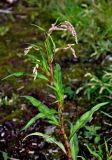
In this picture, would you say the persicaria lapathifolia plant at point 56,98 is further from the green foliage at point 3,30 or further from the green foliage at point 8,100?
the green foliage at point 3,30

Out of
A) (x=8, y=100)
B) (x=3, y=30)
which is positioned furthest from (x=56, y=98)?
(x=3, y=30)

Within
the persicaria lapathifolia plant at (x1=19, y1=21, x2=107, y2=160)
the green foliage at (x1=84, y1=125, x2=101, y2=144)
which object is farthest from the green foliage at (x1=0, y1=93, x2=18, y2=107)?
the persicaria lapathifolia plant at (x1=19, y1=21, x2=107, y2=160)

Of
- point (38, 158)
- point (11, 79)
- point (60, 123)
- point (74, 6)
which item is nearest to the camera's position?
point (60, 123)

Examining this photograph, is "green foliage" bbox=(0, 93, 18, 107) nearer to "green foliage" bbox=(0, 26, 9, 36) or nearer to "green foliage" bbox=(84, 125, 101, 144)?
"green foliage" bbox=(84, 125, 101, 144)

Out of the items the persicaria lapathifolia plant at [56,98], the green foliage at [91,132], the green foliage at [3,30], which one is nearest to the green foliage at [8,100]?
the green foliage at [91,132]

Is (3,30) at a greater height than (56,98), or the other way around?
(56,98)

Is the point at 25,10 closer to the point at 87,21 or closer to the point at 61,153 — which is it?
the point at 87,21

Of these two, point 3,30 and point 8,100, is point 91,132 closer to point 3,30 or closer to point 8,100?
point 8,100

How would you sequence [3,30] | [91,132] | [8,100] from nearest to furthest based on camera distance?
1. [91,132]
2. [8,100]
3. [3,30]

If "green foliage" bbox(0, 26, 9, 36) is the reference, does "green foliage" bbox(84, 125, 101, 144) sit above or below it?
below

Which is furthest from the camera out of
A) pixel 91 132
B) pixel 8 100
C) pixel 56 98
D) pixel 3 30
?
pixel 3 30

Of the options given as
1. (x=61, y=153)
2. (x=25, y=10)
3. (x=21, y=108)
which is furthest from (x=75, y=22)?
(x=61, y=153)
